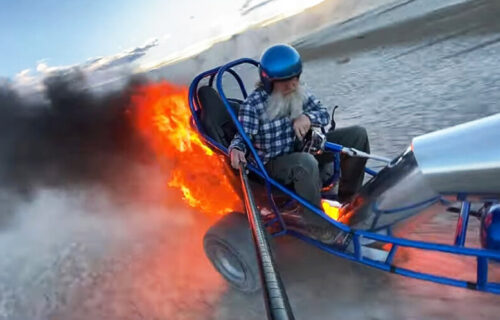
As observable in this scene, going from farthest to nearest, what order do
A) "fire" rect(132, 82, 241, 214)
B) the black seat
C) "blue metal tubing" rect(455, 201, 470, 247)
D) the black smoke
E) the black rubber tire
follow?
the black smoke → "fire" rect(132, 82, 241, 214) → the black seat → the black rubber tire → "blue metal tubing" rect(455, 201, 470, 247)

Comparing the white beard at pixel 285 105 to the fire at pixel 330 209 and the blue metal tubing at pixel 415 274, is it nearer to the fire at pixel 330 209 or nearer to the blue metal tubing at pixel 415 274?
the fire at pixel 330 209

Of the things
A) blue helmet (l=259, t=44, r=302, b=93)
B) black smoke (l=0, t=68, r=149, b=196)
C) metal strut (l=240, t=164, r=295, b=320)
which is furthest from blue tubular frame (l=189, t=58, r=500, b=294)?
black smoke (l=0, t=68, r=149, b=196)

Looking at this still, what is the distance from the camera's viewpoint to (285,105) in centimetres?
371

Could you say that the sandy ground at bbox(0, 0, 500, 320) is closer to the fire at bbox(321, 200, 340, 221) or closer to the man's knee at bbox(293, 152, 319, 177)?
the fire at bbox(321, 200, 340, 221)

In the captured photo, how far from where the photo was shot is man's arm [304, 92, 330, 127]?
3789 millimetres

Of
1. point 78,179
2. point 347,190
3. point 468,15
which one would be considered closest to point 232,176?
point 347,190

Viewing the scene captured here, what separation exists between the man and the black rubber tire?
484 millimetres

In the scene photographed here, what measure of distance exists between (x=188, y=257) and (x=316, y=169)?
1.70 meters

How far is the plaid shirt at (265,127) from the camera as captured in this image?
12.3 feet

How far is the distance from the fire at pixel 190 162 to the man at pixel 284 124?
1.74 ft

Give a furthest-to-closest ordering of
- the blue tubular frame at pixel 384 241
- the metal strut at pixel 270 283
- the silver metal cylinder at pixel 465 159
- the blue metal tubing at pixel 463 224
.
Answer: the blue metal tubing at pixel 463 224 < the blue tubular frame at pixel 384 241 < the silver metal cylinder at pixel 465 159 < the metal strut at pixel 270 283

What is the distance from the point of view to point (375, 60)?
13.1 m

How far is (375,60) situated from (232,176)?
400 inches

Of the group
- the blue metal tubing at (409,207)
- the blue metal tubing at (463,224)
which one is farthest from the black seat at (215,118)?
the blue metal tubing at (463,224)
